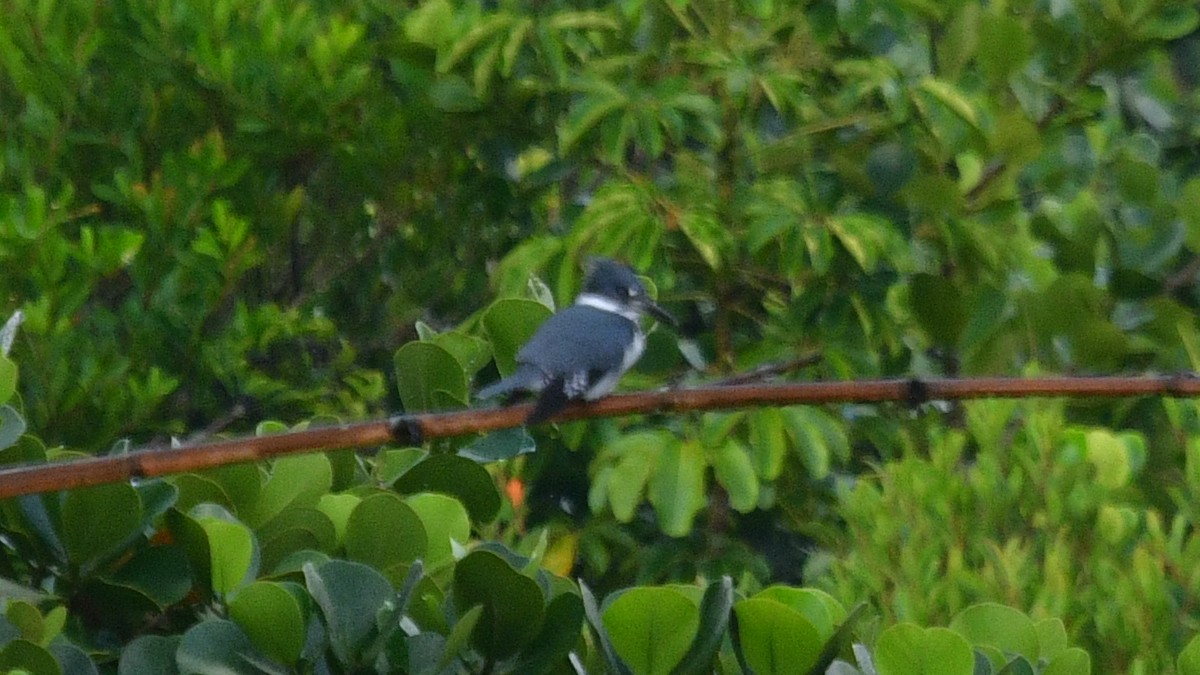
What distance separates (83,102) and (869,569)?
2.53 meters

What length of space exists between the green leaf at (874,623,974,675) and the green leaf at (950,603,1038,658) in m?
0.24

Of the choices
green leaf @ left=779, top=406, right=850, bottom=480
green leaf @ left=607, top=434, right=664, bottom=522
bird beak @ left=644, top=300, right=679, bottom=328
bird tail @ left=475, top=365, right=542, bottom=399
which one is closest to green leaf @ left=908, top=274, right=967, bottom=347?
green leaf @ left=779, top=406, right=850, bottom=480

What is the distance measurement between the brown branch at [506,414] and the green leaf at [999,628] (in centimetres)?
28

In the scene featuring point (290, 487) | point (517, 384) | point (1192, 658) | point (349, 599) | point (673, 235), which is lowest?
point (673, 235)

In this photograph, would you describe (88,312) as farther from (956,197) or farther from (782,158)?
(956,197)

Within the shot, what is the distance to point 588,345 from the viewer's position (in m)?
3.03

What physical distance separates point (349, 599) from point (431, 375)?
1.67 feet

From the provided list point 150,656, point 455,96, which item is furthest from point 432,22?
point 150,656

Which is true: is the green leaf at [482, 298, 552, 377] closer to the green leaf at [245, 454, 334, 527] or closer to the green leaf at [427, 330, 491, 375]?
the green leaf at [427, 330, 491, 375]

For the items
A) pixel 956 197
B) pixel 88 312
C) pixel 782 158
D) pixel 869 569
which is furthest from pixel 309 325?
pixel 869 569

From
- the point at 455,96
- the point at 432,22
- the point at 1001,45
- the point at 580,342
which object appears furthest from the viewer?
the point at 455,96

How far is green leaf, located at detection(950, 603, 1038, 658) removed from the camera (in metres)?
1.68

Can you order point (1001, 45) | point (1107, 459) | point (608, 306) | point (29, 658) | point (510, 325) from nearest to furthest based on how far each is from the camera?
point (29, 658), point (510, 325), point (1107, 459), point (608, 306), point (1001, 45)

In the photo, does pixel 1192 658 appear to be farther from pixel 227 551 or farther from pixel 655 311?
pixel 655 311
